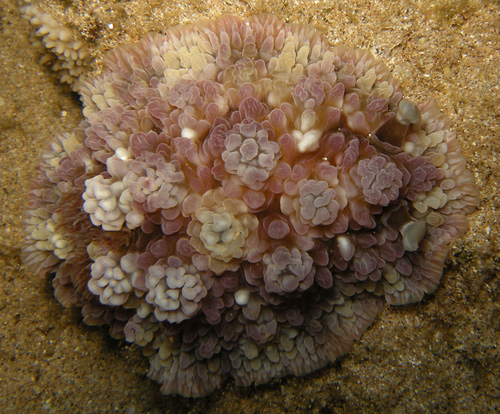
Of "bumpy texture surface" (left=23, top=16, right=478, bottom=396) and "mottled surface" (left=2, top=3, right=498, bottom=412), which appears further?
"mottled surface" (left=2, top=3, right=498, bottom=412)

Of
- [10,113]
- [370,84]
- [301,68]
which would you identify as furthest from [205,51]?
[10,113]

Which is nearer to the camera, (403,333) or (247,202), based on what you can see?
(247,202)

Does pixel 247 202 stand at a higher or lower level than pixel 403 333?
higher

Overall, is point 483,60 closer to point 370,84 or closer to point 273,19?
point 370,84

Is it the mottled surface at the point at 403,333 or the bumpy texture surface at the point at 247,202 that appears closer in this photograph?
the bumpy texture surface at the point at 247,202
